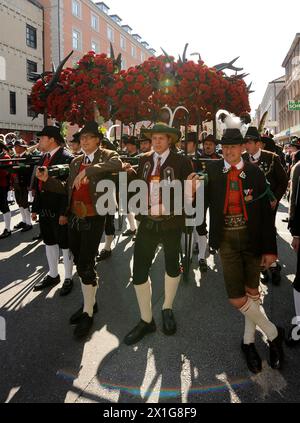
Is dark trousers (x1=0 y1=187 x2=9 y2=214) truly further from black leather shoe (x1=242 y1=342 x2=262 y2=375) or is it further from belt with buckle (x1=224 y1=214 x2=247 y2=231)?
black leather shoe (x1=242 y1=342 x2=262 y2=375)

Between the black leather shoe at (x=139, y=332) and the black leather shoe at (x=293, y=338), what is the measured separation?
1348mm

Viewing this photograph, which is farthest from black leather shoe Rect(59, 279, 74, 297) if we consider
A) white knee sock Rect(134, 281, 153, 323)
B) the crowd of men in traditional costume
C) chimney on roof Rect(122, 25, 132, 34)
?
chimney on roof Rect(122, 25, 132, 34)

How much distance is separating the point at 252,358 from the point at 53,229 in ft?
9.80

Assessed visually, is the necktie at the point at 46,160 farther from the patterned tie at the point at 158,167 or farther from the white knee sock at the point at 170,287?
the white knee sock at the point at 170,287

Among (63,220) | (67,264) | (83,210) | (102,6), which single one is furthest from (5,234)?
(102,6)

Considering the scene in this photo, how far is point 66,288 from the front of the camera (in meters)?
4.76

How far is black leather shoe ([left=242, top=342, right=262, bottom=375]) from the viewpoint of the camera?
117 inches

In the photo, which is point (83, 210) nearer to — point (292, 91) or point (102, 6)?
point (102, 6)

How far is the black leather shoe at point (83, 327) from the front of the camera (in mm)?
3614

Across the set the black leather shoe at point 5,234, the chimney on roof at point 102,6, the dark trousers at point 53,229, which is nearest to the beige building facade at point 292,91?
the chimney on roof at point 102,6

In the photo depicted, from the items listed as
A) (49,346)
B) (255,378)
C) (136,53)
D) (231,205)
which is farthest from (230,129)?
(136,53)

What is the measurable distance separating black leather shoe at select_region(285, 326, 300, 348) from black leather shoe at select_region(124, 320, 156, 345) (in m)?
1.35

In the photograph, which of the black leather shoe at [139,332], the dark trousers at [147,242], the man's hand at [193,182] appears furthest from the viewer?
the dark trousers at [147,242]

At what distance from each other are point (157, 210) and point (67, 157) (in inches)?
69.4
